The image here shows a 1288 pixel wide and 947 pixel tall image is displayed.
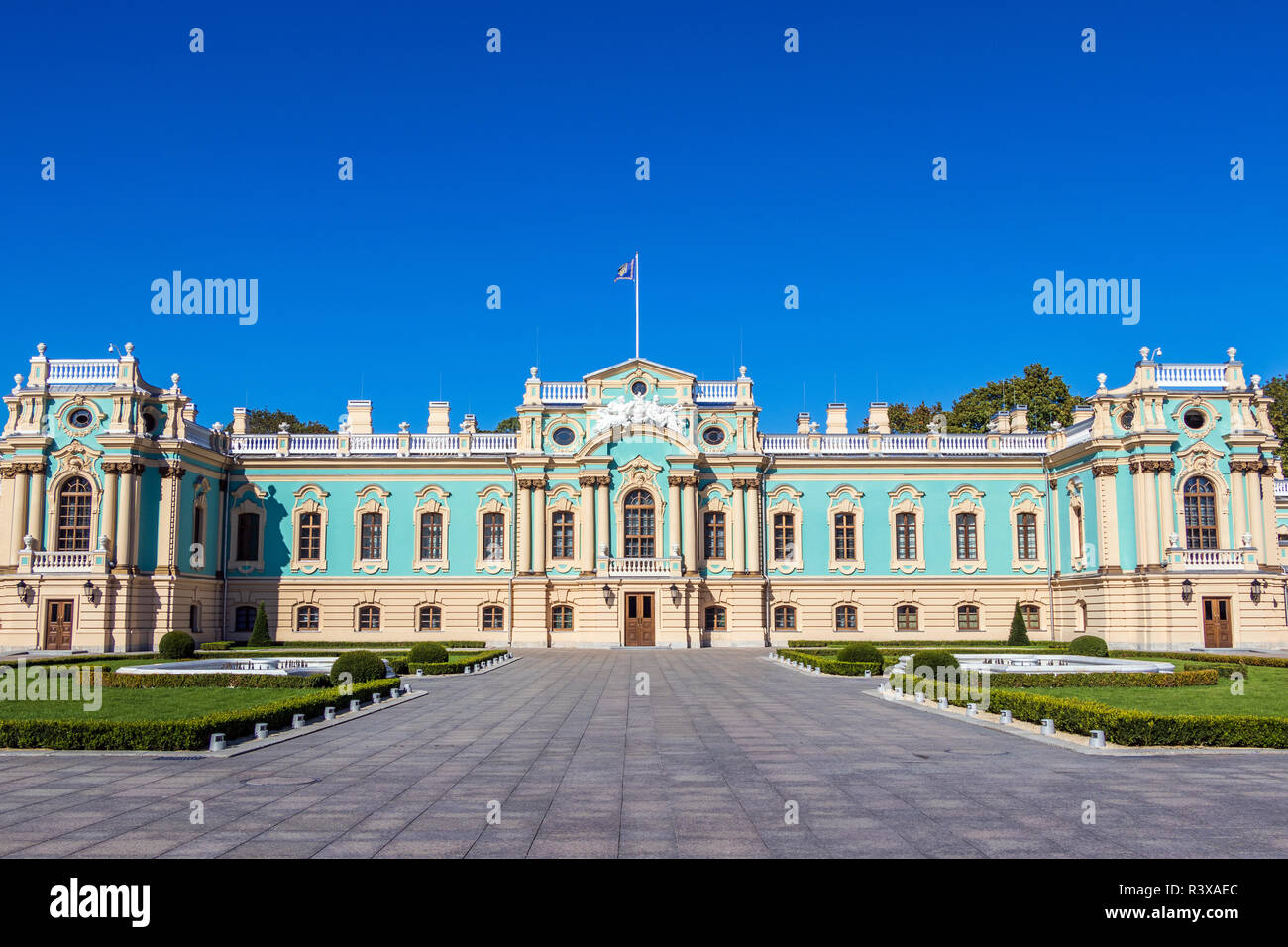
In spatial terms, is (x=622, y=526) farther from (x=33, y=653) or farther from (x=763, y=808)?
(x=763, y=808)

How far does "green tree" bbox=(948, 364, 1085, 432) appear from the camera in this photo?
62.2 m

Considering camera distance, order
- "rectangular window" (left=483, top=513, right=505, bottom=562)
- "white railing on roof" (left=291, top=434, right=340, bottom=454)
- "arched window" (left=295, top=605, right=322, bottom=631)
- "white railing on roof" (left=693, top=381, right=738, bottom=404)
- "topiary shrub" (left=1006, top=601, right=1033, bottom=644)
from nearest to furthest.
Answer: "topiary shrub" (left=1006, top=601, right=1033, bottom=644) → "arched window" (left=295, top=605, right=322, bottom=631) → "rectangular window" (left=483, top=513, right=505, bottom=562) → "white railing on roof" (left=693, top=381, right=738, bottom=404) → "white railing on roof" (left=291, top=434, right=340, bottom=454)

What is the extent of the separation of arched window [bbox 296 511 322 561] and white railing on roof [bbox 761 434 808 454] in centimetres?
2185

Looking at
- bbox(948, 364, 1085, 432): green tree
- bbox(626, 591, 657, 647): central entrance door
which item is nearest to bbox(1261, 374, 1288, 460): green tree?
bbox(948, 364, 1085, 432): green tree

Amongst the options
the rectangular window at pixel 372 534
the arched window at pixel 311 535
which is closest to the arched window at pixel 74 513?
the arched window at pixel 311 535

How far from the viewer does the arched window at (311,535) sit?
1964 inches

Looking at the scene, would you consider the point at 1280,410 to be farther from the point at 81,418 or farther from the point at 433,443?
the point at 81,418


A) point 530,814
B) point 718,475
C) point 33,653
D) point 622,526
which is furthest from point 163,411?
point 530,814

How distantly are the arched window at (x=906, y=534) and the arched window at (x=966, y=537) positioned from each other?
6.86 ft

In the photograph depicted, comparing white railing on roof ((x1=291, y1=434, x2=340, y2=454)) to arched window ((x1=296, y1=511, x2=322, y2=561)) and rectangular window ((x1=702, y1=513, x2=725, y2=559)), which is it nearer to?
arched window ((x1=296, y1=511, x2=322, y2=561))

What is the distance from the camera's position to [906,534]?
5034 centimetres

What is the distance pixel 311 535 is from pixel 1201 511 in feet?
129
